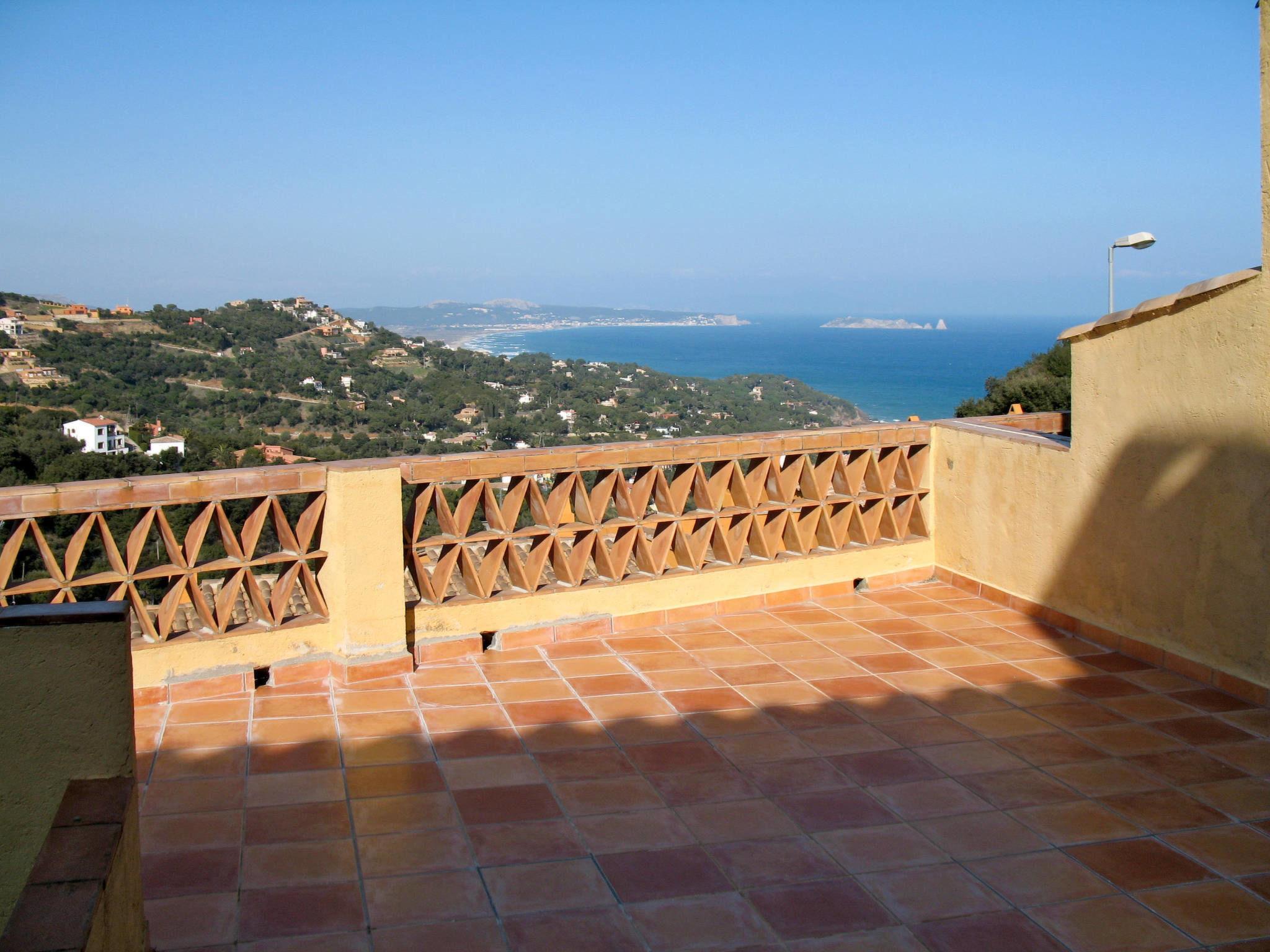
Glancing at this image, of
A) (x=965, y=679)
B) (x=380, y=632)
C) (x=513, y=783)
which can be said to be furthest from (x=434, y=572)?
(x=965, y=679)

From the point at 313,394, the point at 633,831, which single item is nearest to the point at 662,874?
the point at 633,831

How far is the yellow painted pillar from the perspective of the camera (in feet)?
16.1

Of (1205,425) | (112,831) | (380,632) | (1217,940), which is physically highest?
(1205,425)

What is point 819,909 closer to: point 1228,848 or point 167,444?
point 1228,848

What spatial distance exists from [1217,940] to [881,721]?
5.74ft

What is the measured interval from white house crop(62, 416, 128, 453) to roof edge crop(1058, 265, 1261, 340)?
53.4ft

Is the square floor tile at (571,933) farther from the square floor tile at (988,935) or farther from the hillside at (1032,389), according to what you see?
the hillside at (1032,389)

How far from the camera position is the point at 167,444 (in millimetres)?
18656

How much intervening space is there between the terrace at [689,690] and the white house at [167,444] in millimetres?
10752

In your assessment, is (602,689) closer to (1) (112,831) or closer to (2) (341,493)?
(2) (341,493)

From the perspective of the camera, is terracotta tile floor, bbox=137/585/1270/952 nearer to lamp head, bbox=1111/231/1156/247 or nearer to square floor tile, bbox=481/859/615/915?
square floor tile, bbox=481/859/615/915

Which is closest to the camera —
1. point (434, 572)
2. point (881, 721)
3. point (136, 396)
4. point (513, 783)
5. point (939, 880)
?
point (939, 880)

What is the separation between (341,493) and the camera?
16.0 ft

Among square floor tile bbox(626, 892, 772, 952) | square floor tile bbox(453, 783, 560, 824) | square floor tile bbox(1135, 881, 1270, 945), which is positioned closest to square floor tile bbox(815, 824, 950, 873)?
square floor tile bbox(626, 892, 772, 952)
